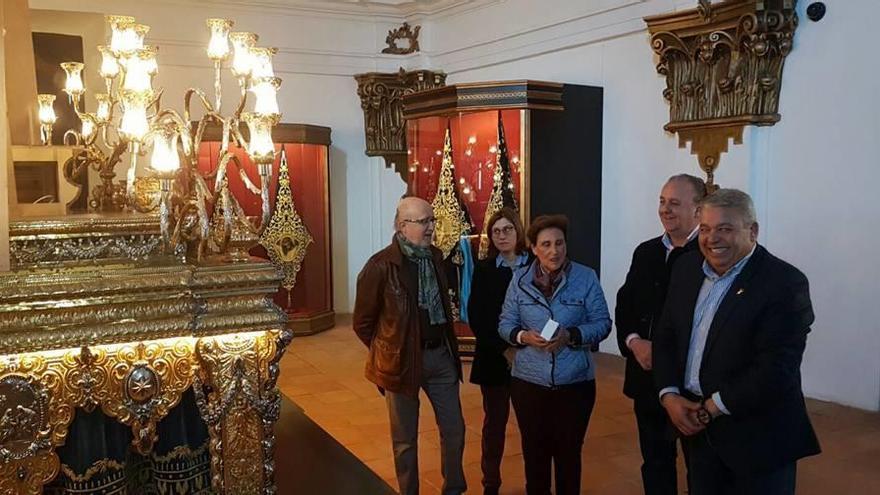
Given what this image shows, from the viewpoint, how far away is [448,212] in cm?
687

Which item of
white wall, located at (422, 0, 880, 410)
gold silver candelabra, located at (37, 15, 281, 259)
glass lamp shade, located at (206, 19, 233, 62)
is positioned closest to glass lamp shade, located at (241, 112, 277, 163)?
gold silver candelabra, located at (37, 15, 281, 259)

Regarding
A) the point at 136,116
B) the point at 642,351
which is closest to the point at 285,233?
the point at 136,116

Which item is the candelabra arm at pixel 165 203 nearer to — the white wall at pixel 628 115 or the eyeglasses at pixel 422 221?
the eyeglasses at pixel 422 221

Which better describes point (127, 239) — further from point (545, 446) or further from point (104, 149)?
point (104, 149)

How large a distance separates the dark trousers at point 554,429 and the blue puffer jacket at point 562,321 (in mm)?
48

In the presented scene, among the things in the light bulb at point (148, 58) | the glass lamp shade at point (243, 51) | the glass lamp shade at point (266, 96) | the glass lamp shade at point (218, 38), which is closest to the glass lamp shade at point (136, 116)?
the light bulb at point (148, 58)

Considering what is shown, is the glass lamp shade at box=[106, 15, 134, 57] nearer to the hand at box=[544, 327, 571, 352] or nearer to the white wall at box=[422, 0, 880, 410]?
the hand at box=[544, 327, 571, 352]

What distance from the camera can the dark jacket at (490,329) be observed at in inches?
141

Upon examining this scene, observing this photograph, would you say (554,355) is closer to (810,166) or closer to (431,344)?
(431,344)

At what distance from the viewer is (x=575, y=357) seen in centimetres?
317

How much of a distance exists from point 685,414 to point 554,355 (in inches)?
29.3

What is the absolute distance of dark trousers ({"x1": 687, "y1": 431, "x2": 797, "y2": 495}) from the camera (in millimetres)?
2379

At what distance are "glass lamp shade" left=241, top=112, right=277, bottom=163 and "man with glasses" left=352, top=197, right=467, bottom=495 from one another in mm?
621

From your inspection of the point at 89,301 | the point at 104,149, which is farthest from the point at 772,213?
the point at 104,149
